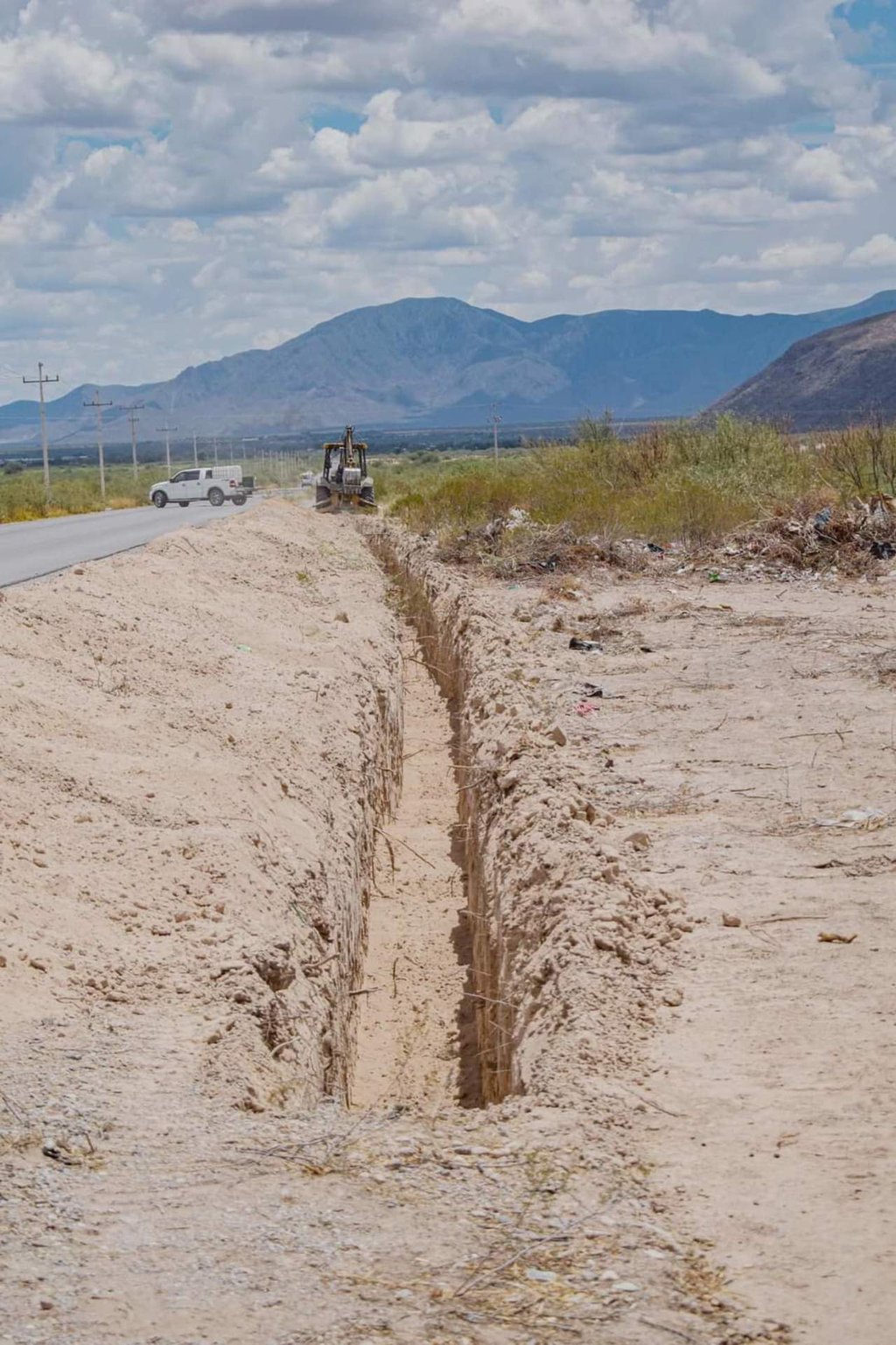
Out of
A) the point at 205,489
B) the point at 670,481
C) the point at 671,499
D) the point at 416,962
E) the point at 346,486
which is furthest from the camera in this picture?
the point at 205,489

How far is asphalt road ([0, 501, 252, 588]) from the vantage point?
82.4 ft

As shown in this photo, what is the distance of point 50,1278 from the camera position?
4148 millimetres

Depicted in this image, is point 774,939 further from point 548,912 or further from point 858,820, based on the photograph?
point 858,820

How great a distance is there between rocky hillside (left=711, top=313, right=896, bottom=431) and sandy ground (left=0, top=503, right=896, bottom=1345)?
103 meters

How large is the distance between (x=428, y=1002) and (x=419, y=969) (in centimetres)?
57

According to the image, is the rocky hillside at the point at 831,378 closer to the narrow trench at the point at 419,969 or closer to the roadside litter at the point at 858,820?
the narrow trench at the point at 419,969

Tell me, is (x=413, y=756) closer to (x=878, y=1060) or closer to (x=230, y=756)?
(x=230, y=756)

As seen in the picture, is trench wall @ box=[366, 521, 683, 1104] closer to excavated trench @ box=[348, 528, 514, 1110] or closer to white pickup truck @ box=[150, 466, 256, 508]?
excavated trench @ box=[348, 528, 514, 1110]

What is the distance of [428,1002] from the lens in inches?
395

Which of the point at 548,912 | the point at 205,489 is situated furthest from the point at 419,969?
the point at 205,489

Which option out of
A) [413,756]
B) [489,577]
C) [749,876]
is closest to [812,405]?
[489,577]

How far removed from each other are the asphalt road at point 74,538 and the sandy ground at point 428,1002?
10.4m

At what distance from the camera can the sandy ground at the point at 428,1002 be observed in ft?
14.1

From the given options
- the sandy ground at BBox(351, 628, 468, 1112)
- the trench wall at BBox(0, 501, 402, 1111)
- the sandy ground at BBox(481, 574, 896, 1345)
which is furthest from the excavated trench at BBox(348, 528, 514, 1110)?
the sandy ground at BBox(481, 574, 896, 1345)
